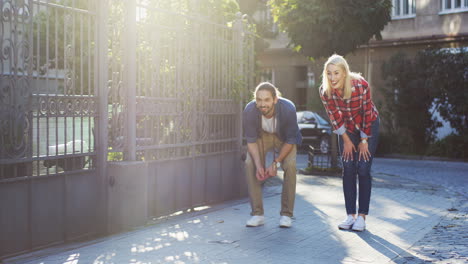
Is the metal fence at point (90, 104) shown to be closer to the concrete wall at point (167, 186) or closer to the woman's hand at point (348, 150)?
the concrete wall at point (167, 186)

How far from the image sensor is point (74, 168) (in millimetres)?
6238

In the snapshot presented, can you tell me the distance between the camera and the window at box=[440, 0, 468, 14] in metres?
25.5

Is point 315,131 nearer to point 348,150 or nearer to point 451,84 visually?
point 451,84

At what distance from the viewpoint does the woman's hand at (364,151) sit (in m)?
6.67

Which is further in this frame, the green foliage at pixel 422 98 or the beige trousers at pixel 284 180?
the green foliage at pixel 422 98

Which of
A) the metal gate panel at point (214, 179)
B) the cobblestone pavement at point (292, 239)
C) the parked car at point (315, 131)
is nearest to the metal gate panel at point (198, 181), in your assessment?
the metal gate panel at point (214, 179)

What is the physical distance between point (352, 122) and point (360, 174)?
1.94 feet

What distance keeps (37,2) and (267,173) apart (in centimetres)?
294

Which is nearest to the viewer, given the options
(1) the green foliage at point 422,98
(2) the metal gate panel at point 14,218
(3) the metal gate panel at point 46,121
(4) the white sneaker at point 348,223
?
(2) the metal gate panel at point 14,218

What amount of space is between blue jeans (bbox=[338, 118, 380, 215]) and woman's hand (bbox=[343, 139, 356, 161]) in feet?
0.16

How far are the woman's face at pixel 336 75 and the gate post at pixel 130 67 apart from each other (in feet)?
7.22

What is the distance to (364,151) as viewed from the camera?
6688mm

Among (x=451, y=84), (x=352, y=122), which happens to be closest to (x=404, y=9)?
(x=451, y=84)

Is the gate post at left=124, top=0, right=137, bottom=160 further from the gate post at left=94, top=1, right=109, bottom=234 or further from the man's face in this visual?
the man's face
